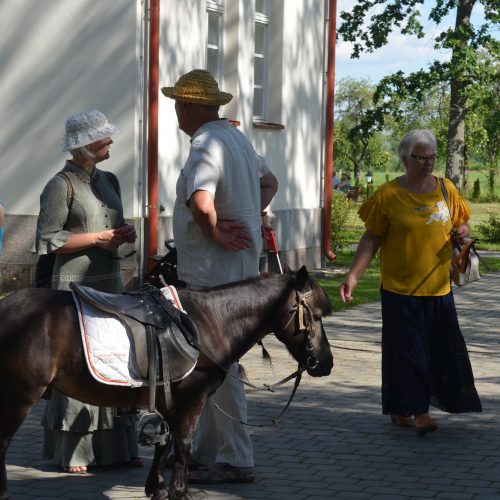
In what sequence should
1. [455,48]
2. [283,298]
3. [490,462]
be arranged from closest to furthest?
[283,298], [490,462], [455,48]

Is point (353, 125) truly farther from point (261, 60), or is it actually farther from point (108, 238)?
point (108, 238)

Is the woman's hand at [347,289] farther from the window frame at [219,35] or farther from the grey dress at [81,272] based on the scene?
the window frame at [219,35]

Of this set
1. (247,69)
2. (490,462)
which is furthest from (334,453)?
(247,69)

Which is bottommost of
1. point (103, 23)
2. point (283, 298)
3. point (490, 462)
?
point (490, 462)

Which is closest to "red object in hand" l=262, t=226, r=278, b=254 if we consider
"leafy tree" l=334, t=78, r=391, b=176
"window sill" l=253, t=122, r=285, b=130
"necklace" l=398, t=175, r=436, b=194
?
"necklace" l=398, t=175, r=436, b=194

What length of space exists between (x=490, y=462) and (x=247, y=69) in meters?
11.2

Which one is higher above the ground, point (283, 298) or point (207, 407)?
point (283, 298)

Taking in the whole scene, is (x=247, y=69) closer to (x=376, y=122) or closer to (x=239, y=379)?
(x=239, y=379)

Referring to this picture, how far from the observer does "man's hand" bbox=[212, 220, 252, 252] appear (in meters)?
6.36

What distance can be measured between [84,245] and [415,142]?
2495 millimetres

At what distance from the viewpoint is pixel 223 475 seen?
21.8 feet

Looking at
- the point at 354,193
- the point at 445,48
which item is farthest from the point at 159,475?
the point at 354,193

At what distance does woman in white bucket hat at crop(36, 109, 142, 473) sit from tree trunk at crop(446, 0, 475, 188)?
25087 millimetres

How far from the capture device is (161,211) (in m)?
15.1
